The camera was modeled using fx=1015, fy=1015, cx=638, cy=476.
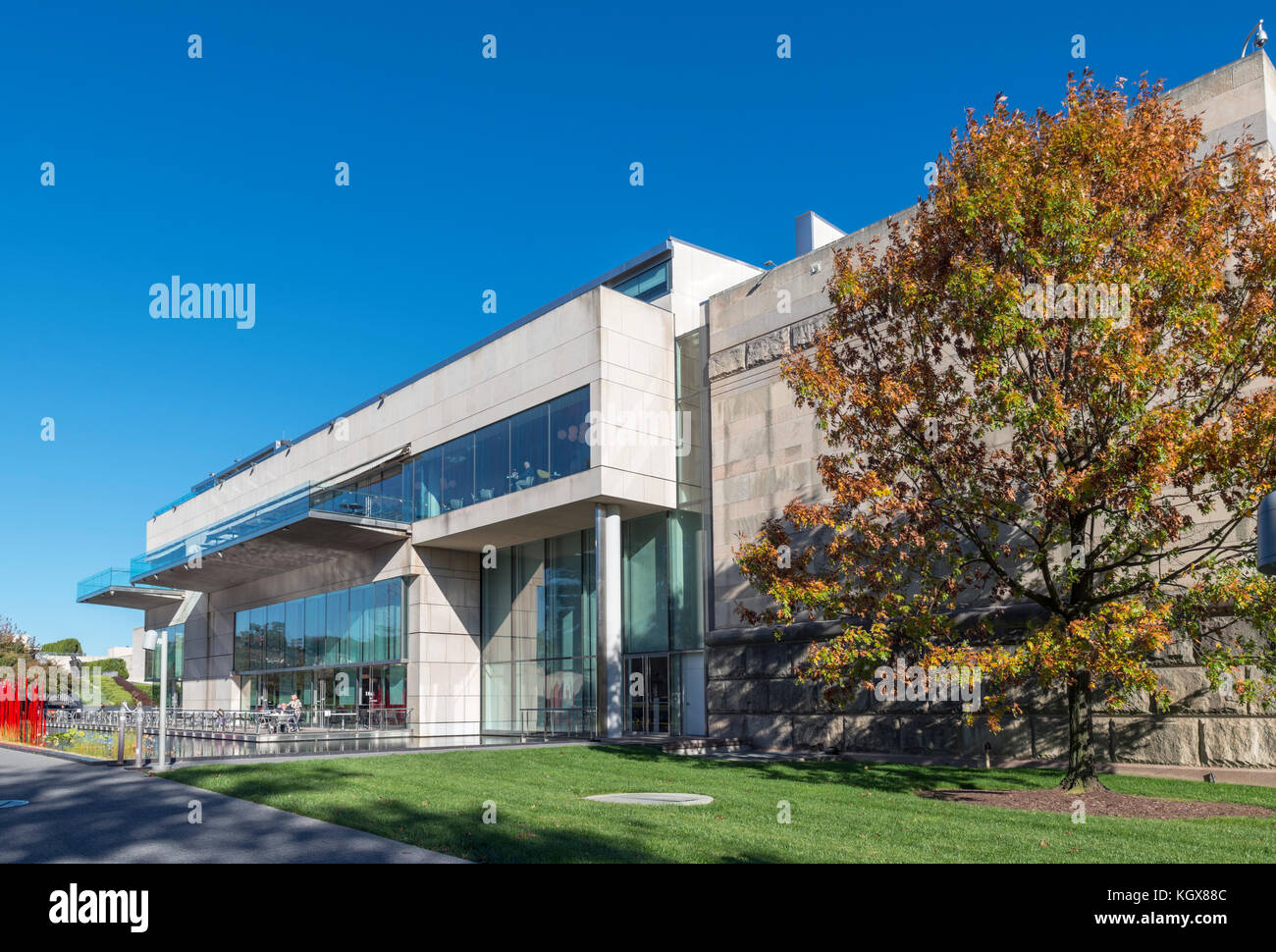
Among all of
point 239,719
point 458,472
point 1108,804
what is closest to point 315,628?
point 239,719

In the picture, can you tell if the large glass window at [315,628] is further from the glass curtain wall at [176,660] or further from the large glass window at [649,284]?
the large glass window at [649,284]

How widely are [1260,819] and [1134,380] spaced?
5.52 metres

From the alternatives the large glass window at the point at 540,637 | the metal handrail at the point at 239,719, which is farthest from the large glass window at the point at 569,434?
the metal handrail at the point at 239,719

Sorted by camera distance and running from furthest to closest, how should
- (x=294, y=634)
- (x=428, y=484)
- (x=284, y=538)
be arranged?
1. (x=294, y=634)
2. (x=284, y=538)
3. (x=428, y=484)

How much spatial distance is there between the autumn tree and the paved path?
24.3 ft

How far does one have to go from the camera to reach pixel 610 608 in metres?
27.6

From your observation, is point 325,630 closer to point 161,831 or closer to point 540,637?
point 540,637

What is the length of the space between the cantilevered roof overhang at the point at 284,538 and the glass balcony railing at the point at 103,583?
5.45 m

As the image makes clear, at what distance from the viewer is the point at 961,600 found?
68.6ft

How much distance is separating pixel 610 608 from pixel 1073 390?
15740 millimetres

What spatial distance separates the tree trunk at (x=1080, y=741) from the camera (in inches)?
577

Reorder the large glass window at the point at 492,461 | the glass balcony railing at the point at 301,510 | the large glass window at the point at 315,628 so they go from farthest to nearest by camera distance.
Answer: the large glass window at the point at 315,628
the glass balcony railing at the point at 301,510
the large glass window at the point at 492,461
